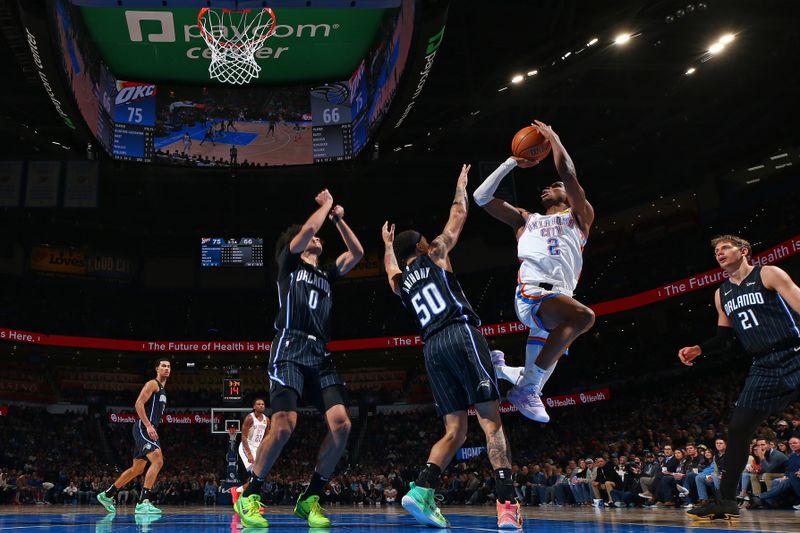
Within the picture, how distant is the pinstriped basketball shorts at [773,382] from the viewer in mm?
5262

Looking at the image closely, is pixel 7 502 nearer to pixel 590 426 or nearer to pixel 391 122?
pixel 391 122

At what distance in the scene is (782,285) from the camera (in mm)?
5332

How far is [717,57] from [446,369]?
17.1 meters

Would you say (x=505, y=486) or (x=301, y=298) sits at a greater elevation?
(x=301, y=298)

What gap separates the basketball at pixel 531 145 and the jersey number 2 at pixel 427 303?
1567mm

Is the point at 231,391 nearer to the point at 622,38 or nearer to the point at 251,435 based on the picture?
the point at 251,435

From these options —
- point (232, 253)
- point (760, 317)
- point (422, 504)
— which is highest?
point (232, 253)

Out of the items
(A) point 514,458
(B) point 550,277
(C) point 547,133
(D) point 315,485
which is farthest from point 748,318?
(A) point 514,458

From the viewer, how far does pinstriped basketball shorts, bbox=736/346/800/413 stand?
5.26 m

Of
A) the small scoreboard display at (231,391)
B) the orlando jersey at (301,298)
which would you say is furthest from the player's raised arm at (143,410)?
the small scoreboard display at (231,391)

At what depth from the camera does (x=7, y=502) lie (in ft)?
68.3

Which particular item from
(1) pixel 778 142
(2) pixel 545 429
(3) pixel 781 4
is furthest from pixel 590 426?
(3) pixel 781 4

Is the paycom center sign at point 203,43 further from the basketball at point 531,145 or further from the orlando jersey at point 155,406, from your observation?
the basketball at point 531,145

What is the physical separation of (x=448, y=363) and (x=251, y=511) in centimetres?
185
